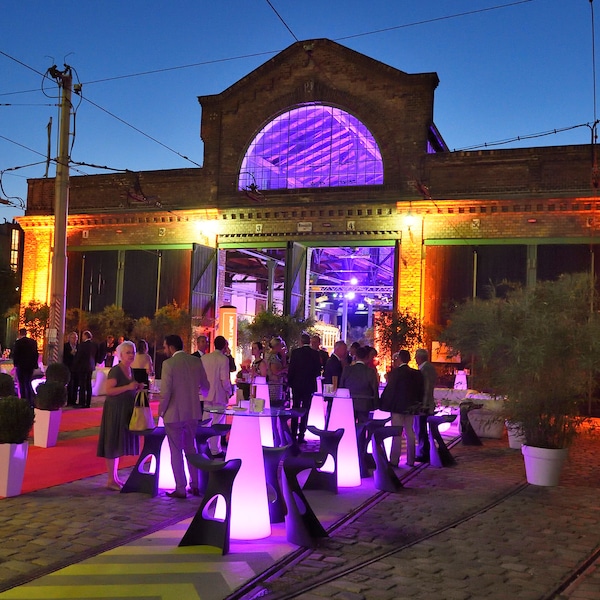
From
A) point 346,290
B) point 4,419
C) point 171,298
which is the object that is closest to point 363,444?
point 4,419

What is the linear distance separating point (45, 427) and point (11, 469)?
287cm

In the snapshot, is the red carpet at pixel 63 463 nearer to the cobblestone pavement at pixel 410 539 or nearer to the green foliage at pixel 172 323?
the cobblestone pavement at pixel 410 539

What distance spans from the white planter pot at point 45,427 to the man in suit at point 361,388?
400 cm

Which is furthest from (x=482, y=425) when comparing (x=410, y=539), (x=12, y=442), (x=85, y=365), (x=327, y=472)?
(x=12, y=442)

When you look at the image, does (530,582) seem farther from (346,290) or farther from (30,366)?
(346,290)

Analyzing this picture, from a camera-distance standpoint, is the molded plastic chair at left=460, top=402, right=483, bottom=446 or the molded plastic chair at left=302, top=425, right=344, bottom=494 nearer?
the molded plastic chair at left=302, top=425, right=344, bottom=494

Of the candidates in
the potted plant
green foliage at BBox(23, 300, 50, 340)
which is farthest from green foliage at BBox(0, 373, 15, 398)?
green foliage at BBox(23, 300, 50, 340)

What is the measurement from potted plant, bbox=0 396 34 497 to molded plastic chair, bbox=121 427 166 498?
3.41ft

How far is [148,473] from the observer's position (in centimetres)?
720

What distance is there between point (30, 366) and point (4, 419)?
5.91 m

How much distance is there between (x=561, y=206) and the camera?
56.9ft

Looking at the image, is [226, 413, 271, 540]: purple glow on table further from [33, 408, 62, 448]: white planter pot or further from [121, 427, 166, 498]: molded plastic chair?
[33, 408, 62, 448]: white planter pot

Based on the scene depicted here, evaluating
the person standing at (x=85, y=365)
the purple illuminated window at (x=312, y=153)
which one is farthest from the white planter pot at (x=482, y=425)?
the purple illuminated window at (x=312, y=153)

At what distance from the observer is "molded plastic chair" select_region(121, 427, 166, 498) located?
23.2 feet
